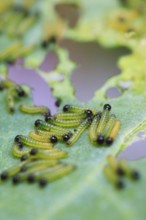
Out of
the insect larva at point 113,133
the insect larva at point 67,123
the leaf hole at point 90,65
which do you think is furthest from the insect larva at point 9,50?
the insect larva at point 113,133

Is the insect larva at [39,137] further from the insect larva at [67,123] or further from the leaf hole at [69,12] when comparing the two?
the leaf hole at [69,12]

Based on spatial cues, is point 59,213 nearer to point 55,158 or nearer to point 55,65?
point 55,158

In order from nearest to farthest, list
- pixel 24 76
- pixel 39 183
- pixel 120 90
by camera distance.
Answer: pixel 39 183 < pixel 120 90 < pixel 24 76

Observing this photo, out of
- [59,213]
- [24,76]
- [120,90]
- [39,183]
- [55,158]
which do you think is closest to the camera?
[59,213]

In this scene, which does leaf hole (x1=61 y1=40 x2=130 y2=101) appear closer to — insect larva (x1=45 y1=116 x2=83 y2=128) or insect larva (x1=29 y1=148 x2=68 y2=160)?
insect larva (x1=45 y1=116 x2=83 y2=128)

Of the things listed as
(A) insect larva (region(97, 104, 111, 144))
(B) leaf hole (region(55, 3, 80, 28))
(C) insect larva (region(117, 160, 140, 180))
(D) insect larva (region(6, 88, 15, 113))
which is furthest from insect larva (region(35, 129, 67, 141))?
(B) leaf hole (region(55, 3, 80, 28))

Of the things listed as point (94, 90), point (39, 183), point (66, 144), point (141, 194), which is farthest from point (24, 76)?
point (141, 194)
